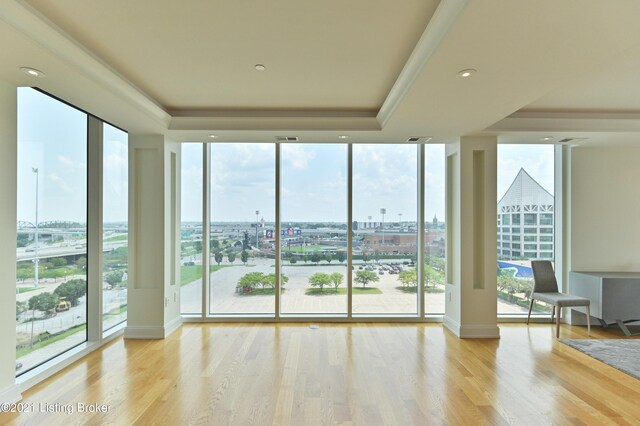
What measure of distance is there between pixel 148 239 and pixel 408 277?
3726 millimetres

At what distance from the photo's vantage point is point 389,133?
4.44 meters

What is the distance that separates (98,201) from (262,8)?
3.15 m

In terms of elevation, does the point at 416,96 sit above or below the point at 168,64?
below

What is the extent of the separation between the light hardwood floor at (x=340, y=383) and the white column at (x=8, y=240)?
321 mm

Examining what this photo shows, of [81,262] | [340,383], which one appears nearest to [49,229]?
[81,262]

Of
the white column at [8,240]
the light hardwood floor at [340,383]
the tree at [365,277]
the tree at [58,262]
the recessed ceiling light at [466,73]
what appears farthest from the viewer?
the tree at [365,277]

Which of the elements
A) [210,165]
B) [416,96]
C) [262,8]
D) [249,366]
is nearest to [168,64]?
[262,8]

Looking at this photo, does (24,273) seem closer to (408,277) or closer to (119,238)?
(119,238)

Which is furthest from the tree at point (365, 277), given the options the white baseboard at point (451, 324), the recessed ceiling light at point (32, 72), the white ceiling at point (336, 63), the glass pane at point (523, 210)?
the recessed ceiling light at point (32, 72)

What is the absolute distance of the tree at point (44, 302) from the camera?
3362 millimetres

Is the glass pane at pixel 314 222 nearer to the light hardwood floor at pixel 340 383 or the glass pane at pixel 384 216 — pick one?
the glass pane at pixel 384 216

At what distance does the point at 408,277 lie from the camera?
5531 mm

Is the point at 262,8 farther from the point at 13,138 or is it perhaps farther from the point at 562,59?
the point at 13,138

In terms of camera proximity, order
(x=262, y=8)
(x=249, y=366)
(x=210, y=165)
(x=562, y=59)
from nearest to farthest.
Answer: (x=262, y=8), (x=562, y=59), (x=249, y=366), (x=210, y=165)
